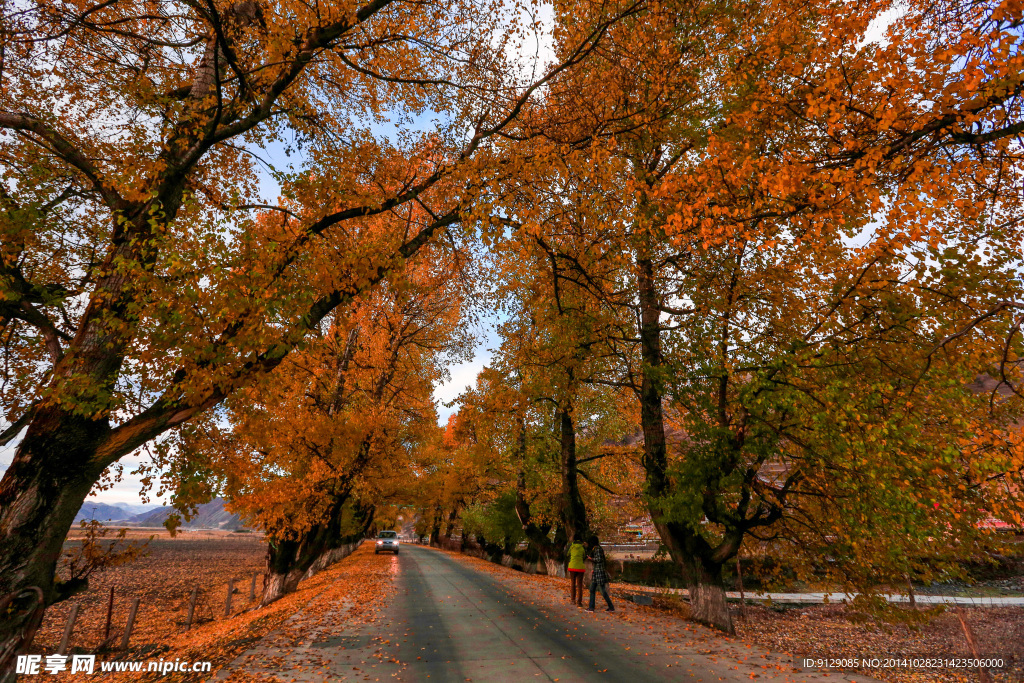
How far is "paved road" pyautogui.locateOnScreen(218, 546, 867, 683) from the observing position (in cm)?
623

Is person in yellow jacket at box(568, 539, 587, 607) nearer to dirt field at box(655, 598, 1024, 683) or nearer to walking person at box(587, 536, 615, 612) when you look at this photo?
walking person at box(587, 536, 615, 612)

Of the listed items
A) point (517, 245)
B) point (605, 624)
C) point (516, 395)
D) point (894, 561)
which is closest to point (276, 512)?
point (516, 395)

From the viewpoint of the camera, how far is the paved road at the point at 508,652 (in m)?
6.23

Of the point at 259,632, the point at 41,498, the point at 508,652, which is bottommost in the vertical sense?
the point at 259,632

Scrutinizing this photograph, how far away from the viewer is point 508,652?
286 inches

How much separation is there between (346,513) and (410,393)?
12.1 meters

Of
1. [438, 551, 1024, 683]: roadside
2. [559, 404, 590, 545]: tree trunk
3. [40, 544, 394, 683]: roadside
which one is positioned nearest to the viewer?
[40, 544, 394, 683]: roadside

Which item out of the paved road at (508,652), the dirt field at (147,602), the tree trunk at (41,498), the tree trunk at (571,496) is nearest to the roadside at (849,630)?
the paved road at (508,652)

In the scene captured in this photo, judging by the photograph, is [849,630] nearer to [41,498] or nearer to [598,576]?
[598,576]

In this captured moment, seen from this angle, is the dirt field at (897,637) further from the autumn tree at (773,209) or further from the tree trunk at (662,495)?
the autumn tree at (773,209)

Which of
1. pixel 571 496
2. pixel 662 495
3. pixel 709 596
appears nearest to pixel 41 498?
pixel 662 495

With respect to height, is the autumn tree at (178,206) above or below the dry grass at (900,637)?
above

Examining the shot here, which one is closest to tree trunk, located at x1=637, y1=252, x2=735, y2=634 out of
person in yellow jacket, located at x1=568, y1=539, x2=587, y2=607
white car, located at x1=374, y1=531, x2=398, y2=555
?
person in yellow jacket, located at x1=568, y1=539, x2=587, y2=607

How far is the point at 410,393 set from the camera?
68.4 ft
